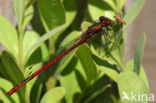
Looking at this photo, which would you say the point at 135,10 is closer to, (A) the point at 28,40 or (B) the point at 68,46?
(B) the point at 68,46

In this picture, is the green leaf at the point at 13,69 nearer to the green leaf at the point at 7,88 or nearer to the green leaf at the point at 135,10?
the green leaf at the point at 7,88

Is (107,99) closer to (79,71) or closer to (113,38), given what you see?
(79,71)

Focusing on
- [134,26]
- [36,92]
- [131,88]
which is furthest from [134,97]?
[134,26]

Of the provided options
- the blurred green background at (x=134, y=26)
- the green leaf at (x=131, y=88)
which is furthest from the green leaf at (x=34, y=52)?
the green leaf at (x=131, y=88)

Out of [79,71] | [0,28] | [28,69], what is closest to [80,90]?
[79,71]

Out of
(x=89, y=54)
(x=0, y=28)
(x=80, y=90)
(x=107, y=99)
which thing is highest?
(x=0, y=28)

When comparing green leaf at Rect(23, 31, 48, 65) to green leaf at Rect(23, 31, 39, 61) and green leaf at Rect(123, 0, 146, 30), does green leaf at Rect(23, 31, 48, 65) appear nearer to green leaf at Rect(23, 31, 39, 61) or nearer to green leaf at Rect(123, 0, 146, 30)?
green leaf at Rect(23, 31, 39, 61)

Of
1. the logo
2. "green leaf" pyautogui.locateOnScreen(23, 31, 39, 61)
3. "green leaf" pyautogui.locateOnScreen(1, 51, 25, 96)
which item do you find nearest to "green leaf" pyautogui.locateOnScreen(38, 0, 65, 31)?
"green leaf" pyautogui.locateOnScreen(23, 31, 39, 61)
